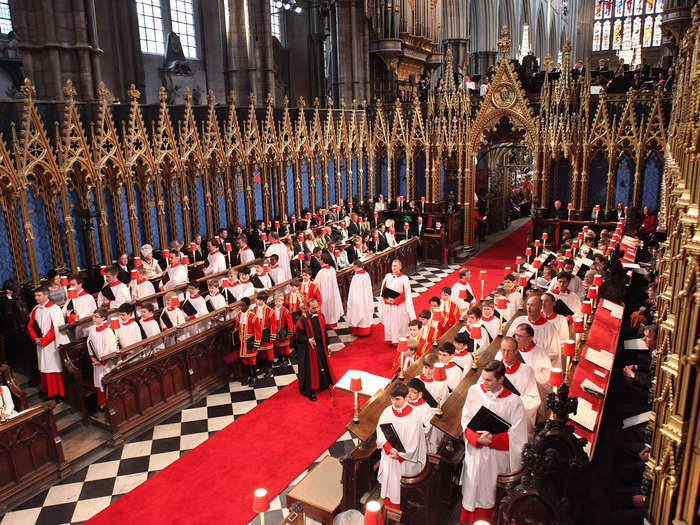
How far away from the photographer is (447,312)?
9.80 metres

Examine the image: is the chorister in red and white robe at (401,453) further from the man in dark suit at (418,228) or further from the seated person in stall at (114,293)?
the man in dark suit at (418,228)

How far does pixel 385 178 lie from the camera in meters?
21.5

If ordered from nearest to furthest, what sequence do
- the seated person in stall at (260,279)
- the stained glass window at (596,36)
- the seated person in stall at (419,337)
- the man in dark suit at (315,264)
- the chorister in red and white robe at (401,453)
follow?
the chorister in red and white robe at (401,453), the seated person in stall at (419,337), the seated person in stall at (260,279), the man in dark suit at (315,264), the stained glass window at (596,36)

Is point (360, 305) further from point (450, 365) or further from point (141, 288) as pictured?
point (450, 365)

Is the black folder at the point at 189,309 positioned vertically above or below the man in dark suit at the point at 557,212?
below

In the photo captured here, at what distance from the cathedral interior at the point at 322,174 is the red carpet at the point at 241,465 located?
0.23 metres

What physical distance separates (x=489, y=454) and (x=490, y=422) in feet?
1.47

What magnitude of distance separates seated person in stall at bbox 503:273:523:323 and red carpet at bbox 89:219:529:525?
8.20 ft

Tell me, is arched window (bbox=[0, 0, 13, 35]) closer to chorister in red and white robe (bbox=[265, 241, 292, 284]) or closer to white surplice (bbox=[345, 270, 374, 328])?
chorister in red and white robe (bbox=[265, 241, 292, 284])

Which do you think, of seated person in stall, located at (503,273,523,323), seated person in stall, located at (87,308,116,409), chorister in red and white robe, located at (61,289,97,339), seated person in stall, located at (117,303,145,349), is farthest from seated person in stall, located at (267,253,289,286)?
seated person in stall, located at (503,273,523,323)

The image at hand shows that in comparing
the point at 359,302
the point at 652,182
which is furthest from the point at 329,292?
the point at 652,182

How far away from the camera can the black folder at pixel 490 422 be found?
17.1 ft

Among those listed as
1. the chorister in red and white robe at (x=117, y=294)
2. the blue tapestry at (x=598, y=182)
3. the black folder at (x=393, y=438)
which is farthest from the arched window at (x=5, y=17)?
the blue tapestry at (x=598, y=182)

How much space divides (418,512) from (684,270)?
150 inches
